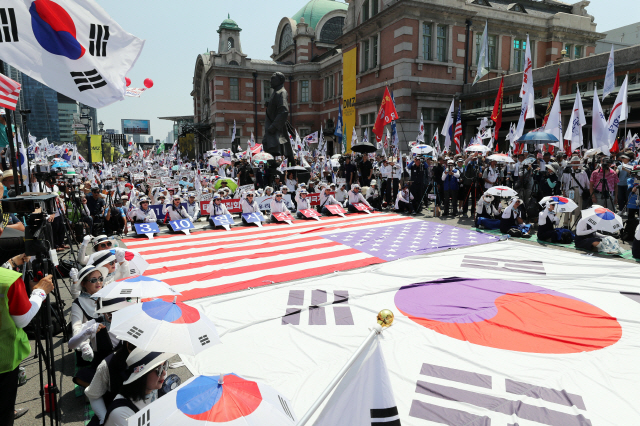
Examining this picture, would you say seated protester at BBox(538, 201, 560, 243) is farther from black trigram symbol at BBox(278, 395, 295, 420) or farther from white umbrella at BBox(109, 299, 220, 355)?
black trigram symbol at BBox(278, 395, 295, 420)

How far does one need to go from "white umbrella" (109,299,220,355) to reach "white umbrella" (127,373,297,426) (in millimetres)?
610

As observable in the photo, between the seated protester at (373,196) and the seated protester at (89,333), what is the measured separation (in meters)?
12.6

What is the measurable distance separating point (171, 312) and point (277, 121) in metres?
16.2

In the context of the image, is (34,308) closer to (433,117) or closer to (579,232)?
(579,232)

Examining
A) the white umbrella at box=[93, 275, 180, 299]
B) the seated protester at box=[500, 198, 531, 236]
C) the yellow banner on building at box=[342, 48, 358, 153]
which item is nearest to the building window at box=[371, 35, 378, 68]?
the yellow banner on building at box=[342, 48, 358, 153]

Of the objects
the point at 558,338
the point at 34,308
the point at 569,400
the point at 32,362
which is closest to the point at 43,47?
the point at 34,308

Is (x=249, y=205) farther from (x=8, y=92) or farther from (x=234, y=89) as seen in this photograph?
(x=234, y=89)

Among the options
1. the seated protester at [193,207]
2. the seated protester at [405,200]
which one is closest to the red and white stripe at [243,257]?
the seated protester at [193,207]

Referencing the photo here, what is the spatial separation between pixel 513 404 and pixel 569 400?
59 centimetres

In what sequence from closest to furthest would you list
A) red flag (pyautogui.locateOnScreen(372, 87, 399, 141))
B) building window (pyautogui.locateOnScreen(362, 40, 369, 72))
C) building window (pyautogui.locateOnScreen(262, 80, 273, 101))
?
1. red flag (pyautogui.locateOnScreen(372, 87, 399, 141))
2. building window (pyautogui.locateOnScreen(362, 40, 369, 72))
3. building window (pyautogui.locateOnScreen(262, 80, 273, 101))

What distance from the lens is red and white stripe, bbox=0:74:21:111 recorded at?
472 centimetres

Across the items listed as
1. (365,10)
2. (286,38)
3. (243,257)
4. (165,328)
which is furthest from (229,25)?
(165,328)

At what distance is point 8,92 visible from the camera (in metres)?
5.13

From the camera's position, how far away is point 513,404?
3832 mm
